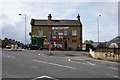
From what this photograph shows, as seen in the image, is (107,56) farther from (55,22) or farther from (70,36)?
(55,22)

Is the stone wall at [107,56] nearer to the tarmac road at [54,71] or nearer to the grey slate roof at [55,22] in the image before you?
the tarmac road at [54,71]

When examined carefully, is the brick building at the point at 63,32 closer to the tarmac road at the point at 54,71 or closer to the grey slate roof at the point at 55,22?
the grey slate roof at the point at 55,22

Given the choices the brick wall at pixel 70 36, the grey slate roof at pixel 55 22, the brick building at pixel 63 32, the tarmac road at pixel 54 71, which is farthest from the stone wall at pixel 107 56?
the grey slate roof at pixel 55 22

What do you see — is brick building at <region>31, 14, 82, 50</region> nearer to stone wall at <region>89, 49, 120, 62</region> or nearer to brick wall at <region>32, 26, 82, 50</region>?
brick wall at <region>32, 26, 82, 50</region>

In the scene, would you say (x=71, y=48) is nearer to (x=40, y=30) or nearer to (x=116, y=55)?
(x=40, y=30)

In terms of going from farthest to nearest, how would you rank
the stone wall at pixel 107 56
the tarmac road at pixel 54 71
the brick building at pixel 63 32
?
the brick building at pixel 63 32, the stone wall at pixel 107 56, the tarmac road at pixel 54 71

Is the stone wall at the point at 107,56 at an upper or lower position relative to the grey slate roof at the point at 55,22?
lower

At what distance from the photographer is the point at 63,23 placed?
53094mm

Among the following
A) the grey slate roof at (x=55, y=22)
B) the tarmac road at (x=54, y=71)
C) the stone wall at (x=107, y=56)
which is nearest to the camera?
the tarmac road at (x=54, y=71)

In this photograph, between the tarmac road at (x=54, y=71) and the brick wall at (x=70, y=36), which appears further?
the brick wall at (x=70, y=36)

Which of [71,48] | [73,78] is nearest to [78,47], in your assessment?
[71,48]

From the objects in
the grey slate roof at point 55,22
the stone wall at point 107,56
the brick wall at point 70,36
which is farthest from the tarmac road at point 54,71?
the grey slate roof at point 55,22

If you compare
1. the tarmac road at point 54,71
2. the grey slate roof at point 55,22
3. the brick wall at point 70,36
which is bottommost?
the tarmac road at point 54,71

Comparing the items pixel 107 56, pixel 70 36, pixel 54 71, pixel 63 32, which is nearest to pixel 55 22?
pixel 63 32
